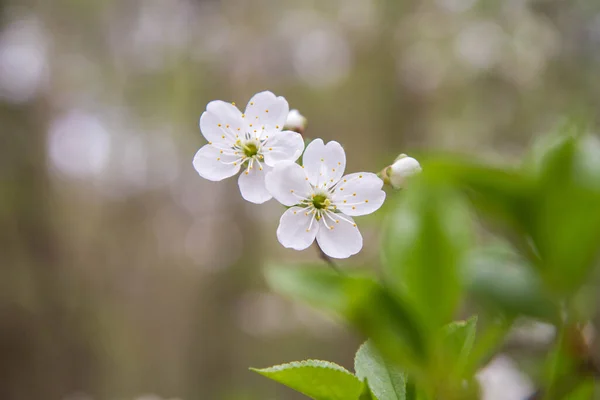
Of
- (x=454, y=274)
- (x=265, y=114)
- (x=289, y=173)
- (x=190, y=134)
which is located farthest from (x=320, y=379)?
(x=190, y=134)

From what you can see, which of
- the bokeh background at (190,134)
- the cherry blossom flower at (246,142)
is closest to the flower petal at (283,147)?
the cherry blossom flower at (246,142)

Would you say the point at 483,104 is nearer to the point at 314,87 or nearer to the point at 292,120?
the point at 314,87

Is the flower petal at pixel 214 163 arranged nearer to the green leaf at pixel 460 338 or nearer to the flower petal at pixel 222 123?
the flower petal at pixel 222 123

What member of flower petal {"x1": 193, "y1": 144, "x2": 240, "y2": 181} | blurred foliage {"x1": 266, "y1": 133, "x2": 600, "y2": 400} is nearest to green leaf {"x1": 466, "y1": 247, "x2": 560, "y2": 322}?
blurred foliage {"x1": 266, "y1": 133, "x2": 600, "y2": 400}

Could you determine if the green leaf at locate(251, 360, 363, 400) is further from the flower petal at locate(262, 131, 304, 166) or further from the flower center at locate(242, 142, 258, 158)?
the flower center at locate(242, 142, 258, 158)

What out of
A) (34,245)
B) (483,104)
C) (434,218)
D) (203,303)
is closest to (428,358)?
(434,218)

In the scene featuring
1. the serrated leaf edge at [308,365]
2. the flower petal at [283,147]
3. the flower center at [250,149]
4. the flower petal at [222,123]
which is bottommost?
the serrated leaf edge at [308,365]

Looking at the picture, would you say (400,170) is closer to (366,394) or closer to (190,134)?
(366,394)
